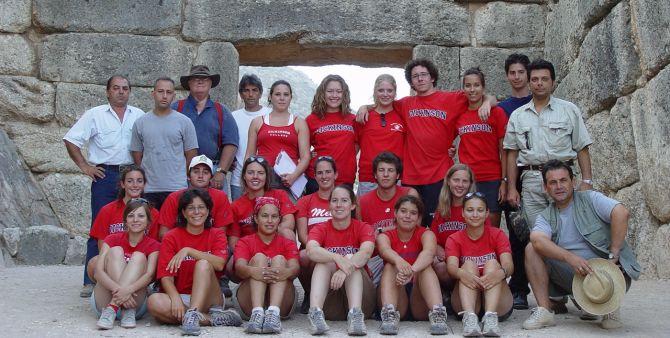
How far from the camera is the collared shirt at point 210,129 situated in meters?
6.19

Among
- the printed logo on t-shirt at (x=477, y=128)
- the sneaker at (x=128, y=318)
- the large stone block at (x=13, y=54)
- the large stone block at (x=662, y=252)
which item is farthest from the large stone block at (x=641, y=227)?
the large stone block at (x=13, y=54)

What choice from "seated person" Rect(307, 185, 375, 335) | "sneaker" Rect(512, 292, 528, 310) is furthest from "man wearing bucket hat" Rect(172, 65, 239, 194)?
"sneaker" Rect(512, 292, 528, 310)

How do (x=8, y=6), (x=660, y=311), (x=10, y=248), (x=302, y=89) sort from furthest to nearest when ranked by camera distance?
(x=302, y=89)
(x=8, y=6)
(x=10, y=248)
(x=660, y=311)

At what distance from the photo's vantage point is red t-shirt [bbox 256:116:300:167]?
19.7 feet

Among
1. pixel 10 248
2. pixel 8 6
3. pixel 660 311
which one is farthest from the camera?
pixel 8 6

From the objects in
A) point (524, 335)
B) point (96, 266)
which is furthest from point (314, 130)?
point (524, 335)

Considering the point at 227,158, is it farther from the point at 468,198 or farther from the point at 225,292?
the point at 468,198

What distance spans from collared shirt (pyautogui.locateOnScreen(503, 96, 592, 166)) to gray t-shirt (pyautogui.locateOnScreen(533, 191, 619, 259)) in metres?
0.53

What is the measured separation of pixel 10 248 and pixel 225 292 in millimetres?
2885

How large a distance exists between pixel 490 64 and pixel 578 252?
395cm

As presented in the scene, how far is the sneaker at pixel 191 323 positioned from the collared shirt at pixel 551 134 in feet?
7.51

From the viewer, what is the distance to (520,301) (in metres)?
5.47

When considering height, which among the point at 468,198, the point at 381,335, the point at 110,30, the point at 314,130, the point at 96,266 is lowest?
the point at 381,335

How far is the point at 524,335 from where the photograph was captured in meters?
4.49
